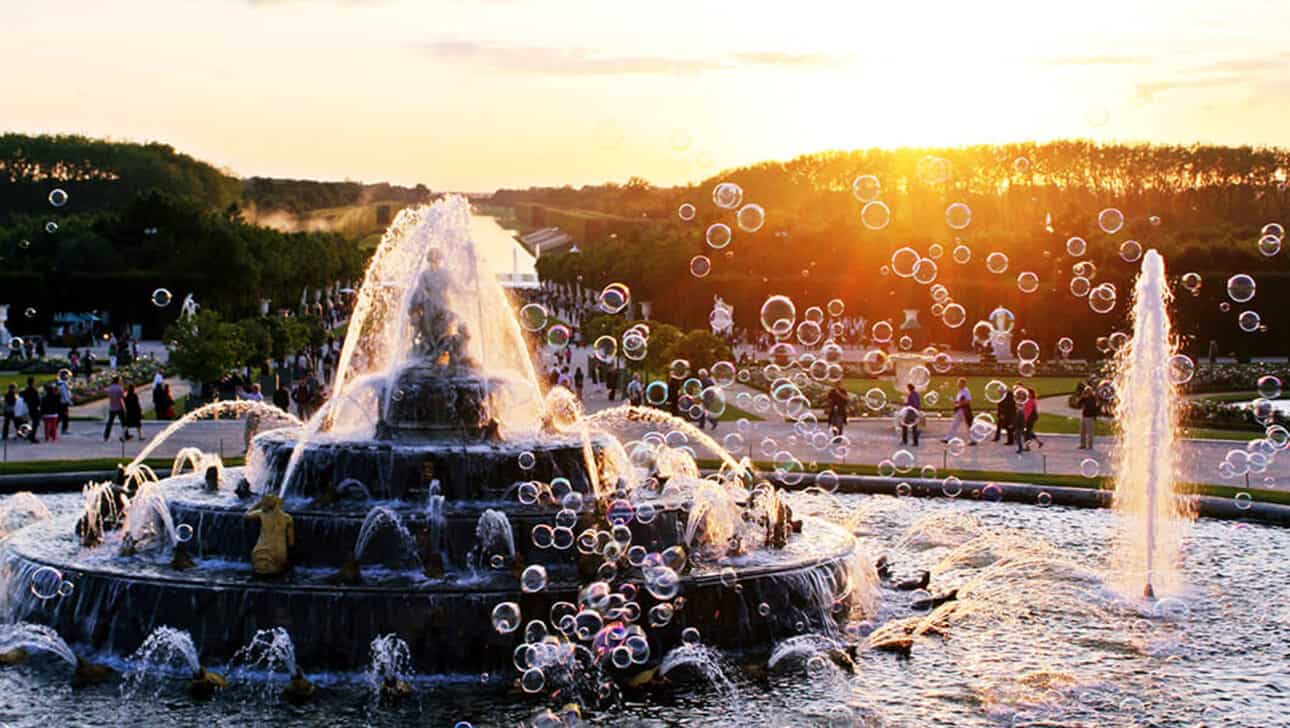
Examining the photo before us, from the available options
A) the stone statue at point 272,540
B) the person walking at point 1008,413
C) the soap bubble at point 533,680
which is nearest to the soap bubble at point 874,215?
the person walking at point 1008,413

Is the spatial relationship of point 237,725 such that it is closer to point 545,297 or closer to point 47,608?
point 47,608

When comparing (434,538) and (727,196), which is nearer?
(434,538)

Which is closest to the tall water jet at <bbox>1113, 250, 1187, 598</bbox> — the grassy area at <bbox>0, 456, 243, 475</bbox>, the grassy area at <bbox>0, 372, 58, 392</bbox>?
the grassy area at <bbox>0, 456, 243, 475</bbox>

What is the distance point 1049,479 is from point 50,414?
20.6 metres

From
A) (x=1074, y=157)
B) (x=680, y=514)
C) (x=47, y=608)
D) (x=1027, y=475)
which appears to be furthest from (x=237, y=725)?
(x=1074, y=157)

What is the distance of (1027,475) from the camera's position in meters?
27.6

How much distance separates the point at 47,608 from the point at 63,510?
25.6ft

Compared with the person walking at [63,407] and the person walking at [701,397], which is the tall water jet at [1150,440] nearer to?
the person walking at [701,397]

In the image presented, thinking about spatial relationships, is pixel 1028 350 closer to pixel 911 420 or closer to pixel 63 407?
pixel 911 420

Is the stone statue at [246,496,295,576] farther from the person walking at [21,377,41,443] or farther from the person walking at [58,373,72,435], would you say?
the person walking at [58,373,72,435]

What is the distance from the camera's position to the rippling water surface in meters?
14.2

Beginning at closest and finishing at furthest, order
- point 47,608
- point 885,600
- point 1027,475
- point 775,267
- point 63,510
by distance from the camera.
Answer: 1. point 47,608
2. point 885,600
3. point 63,510
4. point 1027,475
5. point 775,267

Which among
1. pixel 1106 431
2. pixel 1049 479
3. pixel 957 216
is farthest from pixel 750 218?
pixel 1106 431

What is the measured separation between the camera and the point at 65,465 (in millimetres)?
27719
